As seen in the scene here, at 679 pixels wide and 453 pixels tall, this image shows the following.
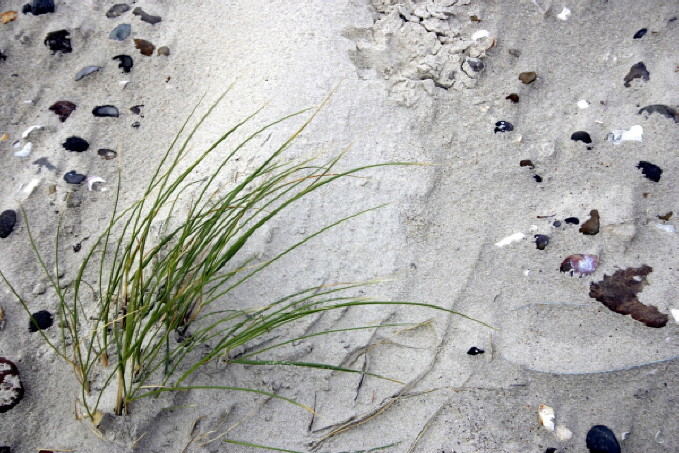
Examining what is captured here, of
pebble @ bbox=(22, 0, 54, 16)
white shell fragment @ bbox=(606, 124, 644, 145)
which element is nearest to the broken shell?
white shell fragment @ bbox=(606, 124, 644, 145)

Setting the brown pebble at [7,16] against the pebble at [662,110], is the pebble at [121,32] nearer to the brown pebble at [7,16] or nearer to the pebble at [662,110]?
the brown pebble at [7,16]

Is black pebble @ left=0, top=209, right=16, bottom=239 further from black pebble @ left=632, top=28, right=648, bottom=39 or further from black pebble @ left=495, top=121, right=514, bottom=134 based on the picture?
black pebble @ left=632, top=28, right=648, bottom=39

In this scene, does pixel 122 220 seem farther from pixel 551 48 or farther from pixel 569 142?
pixel 551 48

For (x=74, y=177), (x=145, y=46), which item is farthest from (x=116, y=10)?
(x=74, y=177)

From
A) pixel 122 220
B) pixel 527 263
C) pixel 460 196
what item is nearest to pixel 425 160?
pixel 460 196

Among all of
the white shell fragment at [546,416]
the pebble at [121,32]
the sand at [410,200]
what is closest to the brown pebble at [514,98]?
the sand at [410,200]

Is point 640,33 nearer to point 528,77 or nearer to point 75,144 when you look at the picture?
point 528,77
